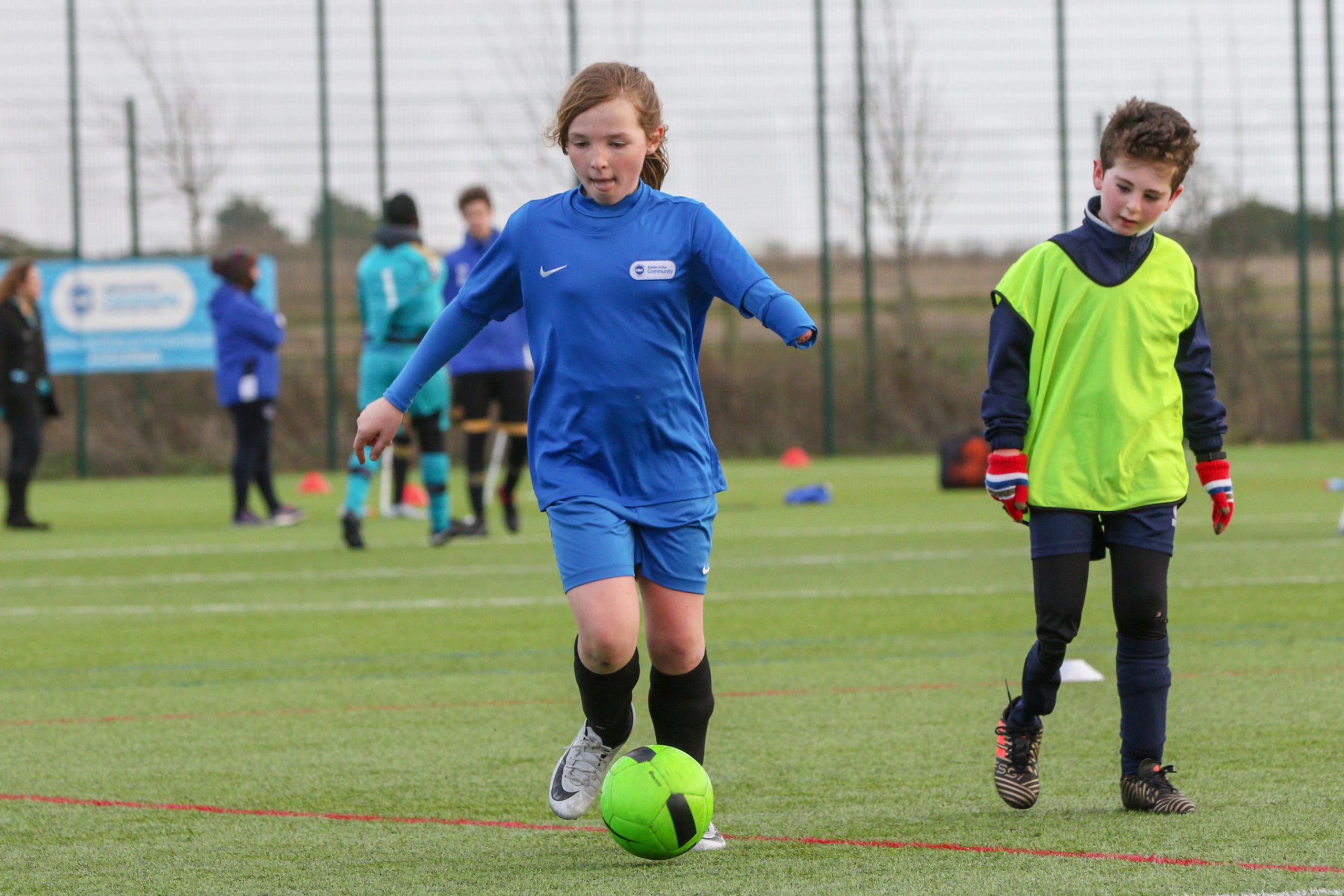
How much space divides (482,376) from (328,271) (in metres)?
10.1

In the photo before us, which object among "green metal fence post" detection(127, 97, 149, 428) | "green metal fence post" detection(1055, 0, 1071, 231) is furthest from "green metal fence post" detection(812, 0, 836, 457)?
"green metal fence post" detection(127, 97, 149, 428)

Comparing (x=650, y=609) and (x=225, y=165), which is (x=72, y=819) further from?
(x=225, y=165)

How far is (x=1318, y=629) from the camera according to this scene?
22.4ft

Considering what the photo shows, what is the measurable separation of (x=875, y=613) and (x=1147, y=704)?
11.5 feet

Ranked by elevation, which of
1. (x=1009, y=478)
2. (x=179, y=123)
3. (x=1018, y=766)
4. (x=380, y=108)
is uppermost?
(x=380, y=108)

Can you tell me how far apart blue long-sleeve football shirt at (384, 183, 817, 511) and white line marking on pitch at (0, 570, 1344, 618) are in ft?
14.2

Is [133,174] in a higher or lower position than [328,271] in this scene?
higher

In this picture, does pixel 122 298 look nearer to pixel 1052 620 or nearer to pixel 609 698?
pixel 609 698

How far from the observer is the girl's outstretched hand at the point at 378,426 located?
150 inches

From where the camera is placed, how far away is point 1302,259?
2177cm

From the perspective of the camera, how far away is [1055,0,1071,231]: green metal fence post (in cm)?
2117

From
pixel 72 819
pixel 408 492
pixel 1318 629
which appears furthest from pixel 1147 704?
pixel 408 492

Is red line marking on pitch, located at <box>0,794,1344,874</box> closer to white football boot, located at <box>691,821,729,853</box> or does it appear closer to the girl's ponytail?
white football boot, located at <box>691,821,729,853</box>

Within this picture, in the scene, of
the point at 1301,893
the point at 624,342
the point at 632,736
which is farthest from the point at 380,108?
the point at 1301,893
